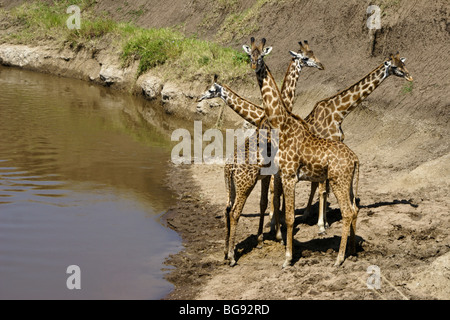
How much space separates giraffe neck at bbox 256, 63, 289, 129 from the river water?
2.84 meters

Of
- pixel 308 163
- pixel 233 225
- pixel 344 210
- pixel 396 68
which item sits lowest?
pixel 233 225

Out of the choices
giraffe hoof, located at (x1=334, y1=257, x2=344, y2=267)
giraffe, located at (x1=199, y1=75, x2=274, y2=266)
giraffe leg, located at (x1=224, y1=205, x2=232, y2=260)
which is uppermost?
giraffe, located at (x1=199, y1=75, x2=274, y2=266)

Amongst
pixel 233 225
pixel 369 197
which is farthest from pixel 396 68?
pixel 233 225

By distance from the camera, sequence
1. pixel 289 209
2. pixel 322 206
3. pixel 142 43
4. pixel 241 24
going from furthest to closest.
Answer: pixel 241 24
pixel 142 43
pixel 322 206
pixel 289 209

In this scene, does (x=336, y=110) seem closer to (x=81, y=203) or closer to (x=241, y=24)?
(x=81, y=203)

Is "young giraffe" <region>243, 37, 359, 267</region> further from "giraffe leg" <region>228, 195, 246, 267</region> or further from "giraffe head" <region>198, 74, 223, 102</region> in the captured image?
"giraffe head" <region>198, 74, 223, 102</region>

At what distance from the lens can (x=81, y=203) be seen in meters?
12.7

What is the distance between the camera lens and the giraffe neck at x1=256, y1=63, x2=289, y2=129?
32.5 ft

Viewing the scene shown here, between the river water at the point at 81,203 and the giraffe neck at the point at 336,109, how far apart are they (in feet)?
10.9

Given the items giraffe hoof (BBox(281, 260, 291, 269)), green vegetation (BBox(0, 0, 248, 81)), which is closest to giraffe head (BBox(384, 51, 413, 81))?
giraffe hoof (BBox(281, 260, 291, 269))

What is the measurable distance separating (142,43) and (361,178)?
14.1m

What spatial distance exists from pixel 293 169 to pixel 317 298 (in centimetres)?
222

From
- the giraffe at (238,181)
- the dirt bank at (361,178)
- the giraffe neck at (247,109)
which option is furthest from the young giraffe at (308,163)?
the giraffe neck at (247,109)
